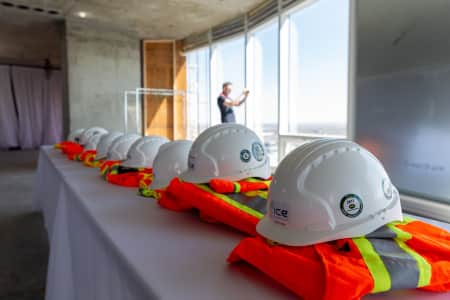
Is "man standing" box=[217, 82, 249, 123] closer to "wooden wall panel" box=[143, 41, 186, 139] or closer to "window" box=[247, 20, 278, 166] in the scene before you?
"window" box=[247, 20, 278, 166]

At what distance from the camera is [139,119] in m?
8.35

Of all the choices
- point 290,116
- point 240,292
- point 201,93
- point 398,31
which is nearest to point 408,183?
point 398,31

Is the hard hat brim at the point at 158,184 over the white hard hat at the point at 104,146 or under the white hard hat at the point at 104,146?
under

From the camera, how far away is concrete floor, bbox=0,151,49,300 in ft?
7.59

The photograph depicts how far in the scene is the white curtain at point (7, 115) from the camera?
11703 millimetres

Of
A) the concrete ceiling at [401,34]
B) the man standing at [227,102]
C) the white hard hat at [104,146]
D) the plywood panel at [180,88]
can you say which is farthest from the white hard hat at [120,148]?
the plywood panel at [180,88]

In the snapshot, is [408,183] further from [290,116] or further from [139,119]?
[139,119]

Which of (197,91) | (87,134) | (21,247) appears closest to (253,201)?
(21,247)

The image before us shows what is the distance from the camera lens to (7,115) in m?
11.9

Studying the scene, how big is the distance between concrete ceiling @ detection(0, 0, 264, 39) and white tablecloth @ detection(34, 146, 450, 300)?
5074 mm

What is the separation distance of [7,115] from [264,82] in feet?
33.3

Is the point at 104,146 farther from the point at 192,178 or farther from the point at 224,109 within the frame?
the point at 224,109

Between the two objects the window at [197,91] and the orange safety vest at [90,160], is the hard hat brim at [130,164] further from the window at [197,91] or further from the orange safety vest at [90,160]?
the window at [197,91]

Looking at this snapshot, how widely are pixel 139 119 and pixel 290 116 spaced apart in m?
4.23
